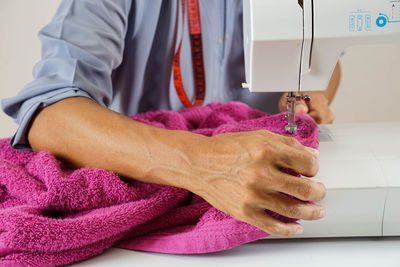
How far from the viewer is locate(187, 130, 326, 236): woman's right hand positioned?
2.29 feet

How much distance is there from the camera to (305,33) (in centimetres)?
83

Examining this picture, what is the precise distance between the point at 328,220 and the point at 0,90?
161cm

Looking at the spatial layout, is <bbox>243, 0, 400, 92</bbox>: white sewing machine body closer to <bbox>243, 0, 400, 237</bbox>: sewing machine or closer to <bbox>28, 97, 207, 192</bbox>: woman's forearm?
<bbox>243, 0, 400, 237</bbox>: sewing machine

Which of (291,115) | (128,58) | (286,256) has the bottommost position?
(286,256)

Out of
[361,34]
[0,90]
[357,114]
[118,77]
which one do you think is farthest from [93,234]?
[357,114]

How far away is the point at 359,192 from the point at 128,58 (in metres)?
0.91

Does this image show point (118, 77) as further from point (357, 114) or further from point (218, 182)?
point (357, 114)

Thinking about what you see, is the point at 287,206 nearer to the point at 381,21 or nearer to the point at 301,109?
the point at 381,21

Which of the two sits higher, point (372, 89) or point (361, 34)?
point (361, 34)

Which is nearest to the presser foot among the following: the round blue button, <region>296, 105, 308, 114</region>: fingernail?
the round blue button

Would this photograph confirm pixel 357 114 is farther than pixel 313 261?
Yes

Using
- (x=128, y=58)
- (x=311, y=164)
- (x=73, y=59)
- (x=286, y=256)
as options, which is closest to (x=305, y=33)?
(x=311, y=164)

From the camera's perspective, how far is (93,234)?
0.76 m

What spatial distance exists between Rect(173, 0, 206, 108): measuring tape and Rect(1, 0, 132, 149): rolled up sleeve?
0.27 metres
